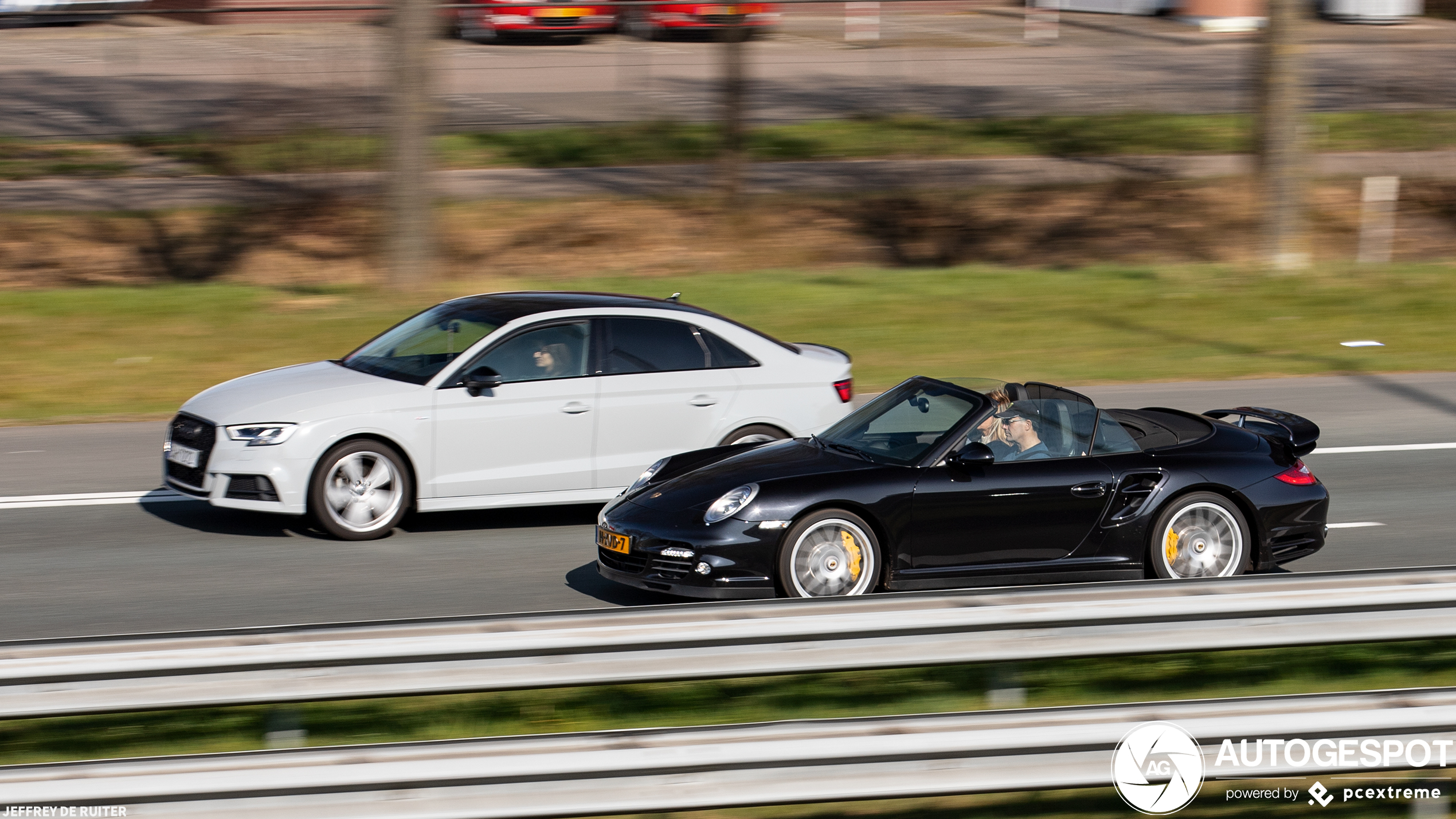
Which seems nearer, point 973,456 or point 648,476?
point 973,456

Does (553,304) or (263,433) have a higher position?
(553,304)

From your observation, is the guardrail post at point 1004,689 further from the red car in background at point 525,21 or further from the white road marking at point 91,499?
the red car in background at point 525,21

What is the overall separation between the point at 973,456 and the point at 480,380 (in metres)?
3.46

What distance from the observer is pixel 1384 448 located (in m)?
12.6

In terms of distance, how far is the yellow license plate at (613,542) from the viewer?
317 inches

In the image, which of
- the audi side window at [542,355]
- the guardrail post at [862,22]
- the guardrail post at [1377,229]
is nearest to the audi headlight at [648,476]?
the audi side window at [542,355]

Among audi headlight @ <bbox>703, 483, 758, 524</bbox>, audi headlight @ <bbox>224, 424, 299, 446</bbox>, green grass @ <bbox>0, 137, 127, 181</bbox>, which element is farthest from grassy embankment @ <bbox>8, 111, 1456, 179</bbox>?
audi headlight @ <bbox>703, 483, 758, 524</bbox>

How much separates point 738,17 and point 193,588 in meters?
15.9

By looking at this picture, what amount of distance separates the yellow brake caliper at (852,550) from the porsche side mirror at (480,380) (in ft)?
9.70

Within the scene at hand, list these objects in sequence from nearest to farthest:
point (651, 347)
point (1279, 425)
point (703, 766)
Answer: point (703, 766) < point (1279, 425) < point (651, 347)

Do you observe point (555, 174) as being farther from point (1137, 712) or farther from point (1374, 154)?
point (1137, 712)

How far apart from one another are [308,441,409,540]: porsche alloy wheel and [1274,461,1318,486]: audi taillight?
535 cm

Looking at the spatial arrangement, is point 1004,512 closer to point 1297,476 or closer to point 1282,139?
point 1297,476

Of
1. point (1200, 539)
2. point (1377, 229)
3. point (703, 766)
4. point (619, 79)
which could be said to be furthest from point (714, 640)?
point (619, 79)
